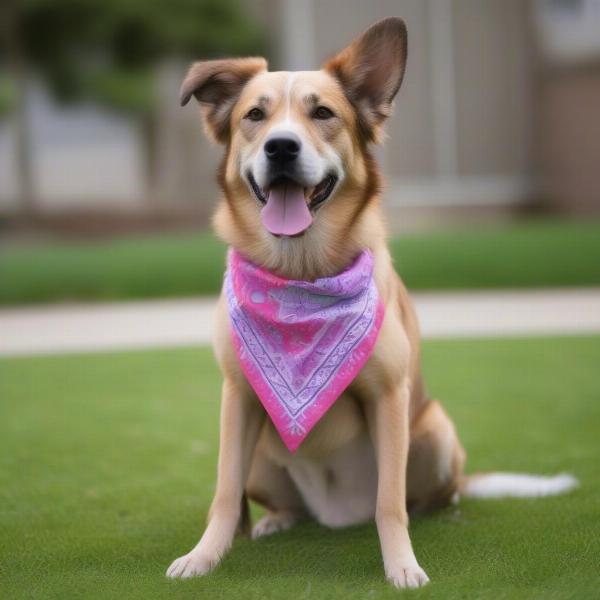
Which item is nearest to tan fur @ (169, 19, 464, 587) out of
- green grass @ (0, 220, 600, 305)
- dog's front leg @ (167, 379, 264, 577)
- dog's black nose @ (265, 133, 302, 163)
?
dog's front leg @ (167, 379, 264, 577)

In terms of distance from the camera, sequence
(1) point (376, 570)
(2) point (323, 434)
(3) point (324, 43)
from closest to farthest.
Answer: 1. (1) point (376, 570)
2. (2) point (323, 434)
3. (3) point (324, 43)

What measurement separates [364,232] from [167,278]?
27.1ft

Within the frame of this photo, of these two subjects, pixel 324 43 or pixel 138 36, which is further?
pixel 138 36

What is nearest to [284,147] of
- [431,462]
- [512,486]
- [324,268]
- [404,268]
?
[324,268]

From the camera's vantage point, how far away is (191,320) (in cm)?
949

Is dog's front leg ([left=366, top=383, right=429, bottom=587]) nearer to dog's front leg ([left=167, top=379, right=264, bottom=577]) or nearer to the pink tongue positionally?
dog's front leg ([left=167, top=379, right=264, bottom=577])

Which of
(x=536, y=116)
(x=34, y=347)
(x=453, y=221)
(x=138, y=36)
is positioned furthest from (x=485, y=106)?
(x=34, y=347)

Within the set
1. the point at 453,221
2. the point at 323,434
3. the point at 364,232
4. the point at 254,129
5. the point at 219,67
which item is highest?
the point at 219,67

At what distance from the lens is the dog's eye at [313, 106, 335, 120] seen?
10.5 ft

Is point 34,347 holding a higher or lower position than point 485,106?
lower

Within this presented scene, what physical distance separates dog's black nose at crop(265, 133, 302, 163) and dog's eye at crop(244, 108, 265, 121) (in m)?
0.24

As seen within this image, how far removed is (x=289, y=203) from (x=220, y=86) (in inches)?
23.1

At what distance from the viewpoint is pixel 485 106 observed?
52.4ft

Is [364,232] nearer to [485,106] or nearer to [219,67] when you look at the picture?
[219,67]
